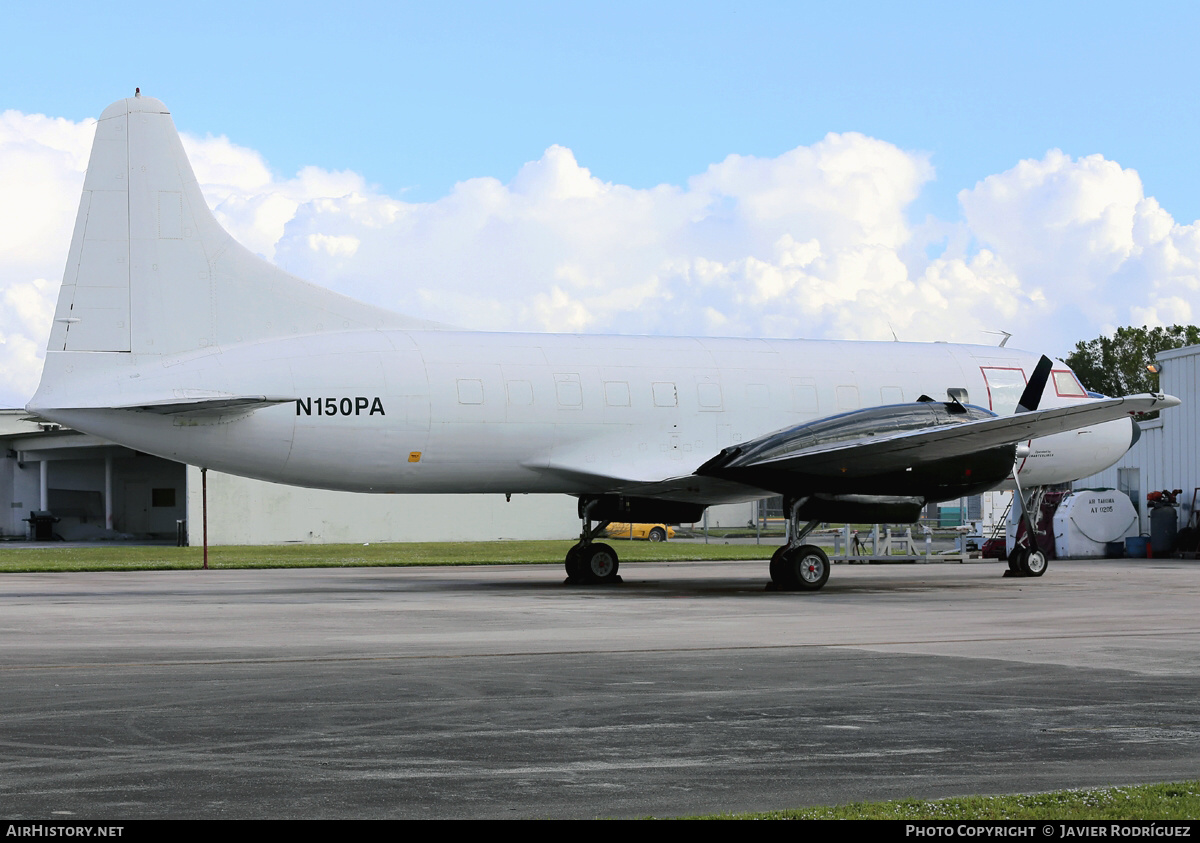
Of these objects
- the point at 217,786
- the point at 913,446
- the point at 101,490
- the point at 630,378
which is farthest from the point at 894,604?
the point at 101,490

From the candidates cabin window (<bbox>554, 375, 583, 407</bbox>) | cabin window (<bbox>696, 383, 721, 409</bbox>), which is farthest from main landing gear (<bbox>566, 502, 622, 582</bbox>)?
cabin window (<bbox>696, 383, 721, 409</bbox>)

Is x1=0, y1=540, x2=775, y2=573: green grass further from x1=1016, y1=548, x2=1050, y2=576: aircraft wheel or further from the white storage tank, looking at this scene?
x1=1016, y1=548, x2=1050, y2=576: aircraft wheel

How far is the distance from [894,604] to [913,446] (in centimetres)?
266

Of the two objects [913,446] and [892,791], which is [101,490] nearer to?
[913,446]

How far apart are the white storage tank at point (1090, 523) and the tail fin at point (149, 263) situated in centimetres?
2540

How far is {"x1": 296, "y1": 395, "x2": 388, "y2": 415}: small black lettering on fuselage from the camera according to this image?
19.6 metres

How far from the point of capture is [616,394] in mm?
21734

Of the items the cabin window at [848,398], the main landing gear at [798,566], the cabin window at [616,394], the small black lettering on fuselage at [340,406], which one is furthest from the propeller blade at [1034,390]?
the small black lettering on fuselage at [340,406]

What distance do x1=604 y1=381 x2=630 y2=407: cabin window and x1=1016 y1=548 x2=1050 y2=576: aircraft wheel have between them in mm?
9440

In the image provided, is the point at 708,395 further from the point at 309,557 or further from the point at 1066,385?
the point at 309,557

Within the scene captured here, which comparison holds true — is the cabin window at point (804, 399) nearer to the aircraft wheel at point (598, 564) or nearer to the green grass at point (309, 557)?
the aircraft wheel at point (598, 564)

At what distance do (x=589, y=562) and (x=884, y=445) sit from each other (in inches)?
253

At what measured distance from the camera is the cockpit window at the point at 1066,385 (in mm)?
25141

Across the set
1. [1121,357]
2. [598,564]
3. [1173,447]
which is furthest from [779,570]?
[1121,357]
